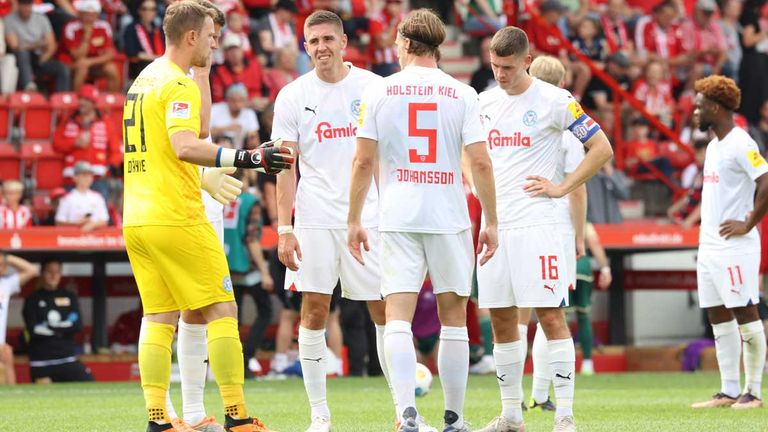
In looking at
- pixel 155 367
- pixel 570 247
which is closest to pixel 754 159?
pixel 570 247

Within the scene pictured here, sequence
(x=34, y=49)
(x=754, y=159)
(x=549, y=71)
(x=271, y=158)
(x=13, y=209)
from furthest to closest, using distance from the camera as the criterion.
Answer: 1. (x=34, y=49)
2. (x=13, y=209)
3. (x=754, y=159)
4. (x=549, y=71)
5. (x=271, y=158)

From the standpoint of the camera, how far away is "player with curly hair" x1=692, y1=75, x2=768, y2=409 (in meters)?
11.2

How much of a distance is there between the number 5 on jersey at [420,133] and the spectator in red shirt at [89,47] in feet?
39.5

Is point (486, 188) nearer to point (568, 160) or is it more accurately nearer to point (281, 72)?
point (568, 160)

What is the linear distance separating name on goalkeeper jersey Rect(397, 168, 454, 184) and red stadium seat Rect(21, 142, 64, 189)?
11053mm

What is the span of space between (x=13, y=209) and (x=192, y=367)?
28.2 feet

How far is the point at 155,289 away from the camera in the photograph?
7.92 meters

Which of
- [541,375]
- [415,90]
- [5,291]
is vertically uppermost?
[415,90]

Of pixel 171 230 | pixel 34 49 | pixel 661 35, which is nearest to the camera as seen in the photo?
pixel 171 230

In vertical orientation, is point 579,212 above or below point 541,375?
above

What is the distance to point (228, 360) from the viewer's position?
7820 millimetres

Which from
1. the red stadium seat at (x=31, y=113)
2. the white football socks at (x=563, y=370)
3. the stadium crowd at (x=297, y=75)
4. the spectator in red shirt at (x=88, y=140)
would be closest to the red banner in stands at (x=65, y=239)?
the stadium crowd at (x=297, y=75)

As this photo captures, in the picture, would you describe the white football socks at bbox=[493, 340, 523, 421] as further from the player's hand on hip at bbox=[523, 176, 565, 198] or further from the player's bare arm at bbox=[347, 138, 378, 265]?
the player's bare arm at bbox=[347, 138, 378, 265]

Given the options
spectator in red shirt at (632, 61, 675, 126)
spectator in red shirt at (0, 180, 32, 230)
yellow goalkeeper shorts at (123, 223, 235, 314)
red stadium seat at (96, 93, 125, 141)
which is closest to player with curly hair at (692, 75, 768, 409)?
yellow goalkeeper shorts at (123, 223, 235, 314)
